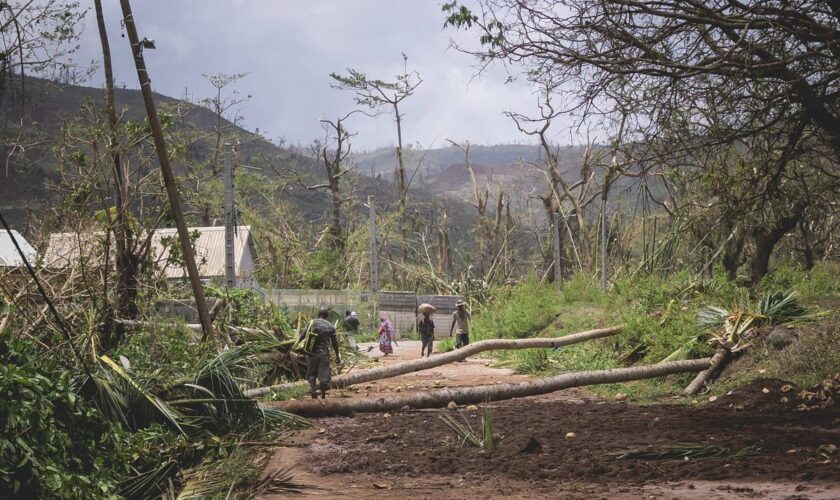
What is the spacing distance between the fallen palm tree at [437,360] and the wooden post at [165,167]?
1.49m

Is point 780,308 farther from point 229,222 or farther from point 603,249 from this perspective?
point 229,222

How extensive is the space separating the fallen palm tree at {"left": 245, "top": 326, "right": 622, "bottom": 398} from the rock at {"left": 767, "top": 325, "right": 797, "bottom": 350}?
4917mm

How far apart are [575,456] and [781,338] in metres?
5.27

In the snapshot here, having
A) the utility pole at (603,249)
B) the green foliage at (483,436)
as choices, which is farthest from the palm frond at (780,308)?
the utility pole at (603,249)

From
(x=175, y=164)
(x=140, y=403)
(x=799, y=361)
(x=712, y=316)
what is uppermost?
(x=175, y=164)

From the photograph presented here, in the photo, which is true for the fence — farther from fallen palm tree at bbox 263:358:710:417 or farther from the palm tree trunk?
the palm tree trunk

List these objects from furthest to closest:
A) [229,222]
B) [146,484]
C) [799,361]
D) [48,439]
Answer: [229,222], [799,361], [146,484], [48,439]

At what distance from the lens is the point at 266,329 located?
49.0 ft

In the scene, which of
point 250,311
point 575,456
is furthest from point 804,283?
point 250,311

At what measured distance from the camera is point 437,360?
15.7m

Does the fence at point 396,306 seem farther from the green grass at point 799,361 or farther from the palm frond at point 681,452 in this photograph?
the palm frond at point 681,452

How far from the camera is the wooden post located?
508 inches

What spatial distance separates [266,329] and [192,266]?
238 centimetres

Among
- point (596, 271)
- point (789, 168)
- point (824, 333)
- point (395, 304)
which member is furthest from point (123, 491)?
point (395, 304)
